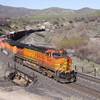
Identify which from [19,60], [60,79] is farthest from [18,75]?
→ [60,79]

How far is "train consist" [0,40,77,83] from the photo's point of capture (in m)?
33.5

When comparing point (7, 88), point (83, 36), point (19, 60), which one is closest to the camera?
point (7, 88)

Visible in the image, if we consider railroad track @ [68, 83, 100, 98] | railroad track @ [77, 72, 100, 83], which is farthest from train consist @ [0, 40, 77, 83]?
railroad track @ [77, 72, 100, 83]

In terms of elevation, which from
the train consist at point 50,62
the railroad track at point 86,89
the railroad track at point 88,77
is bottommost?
the railroad track at point 88,77

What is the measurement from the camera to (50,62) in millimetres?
34250

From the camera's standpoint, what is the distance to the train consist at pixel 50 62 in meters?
33.5

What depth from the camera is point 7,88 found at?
33188 mm

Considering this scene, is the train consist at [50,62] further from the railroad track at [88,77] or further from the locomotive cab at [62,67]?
the railroad track at [88,77]

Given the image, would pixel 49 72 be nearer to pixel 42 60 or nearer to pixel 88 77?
pixel 42 60

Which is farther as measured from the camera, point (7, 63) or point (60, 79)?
point (7, 63)

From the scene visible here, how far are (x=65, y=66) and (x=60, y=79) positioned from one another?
139 cm

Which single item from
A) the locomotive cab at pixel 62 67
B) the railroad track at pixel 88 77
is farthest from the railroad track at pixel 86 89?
the railroad track at pixel 88 77

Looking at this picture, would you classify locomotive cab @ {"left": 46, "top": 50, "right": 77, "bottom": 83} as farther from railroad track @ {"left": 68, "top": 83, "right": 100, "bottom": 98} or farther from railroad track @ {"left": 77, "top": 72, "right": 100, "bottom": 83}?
railroad track @ {"left": 77, "top": 72, "right": 100, "bottom": 83}

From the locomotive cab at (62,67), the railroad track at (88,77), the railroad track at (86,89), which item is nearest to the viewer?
the railroad track at (86,89)
